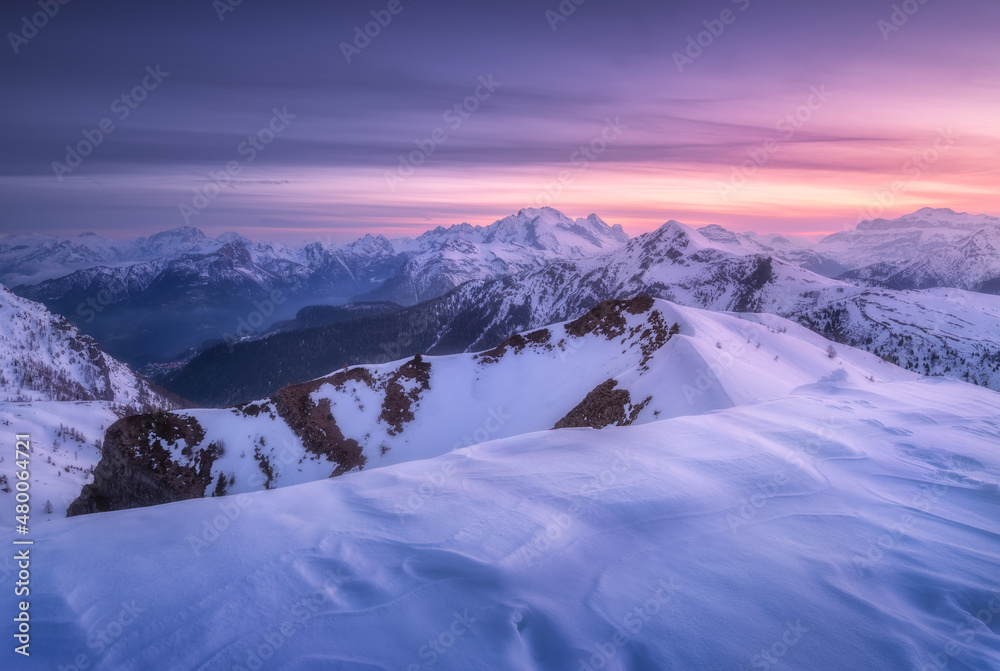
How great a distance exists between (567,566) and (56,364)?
19527cm

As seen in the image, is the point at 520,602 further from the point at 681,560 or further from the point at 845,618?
the point at 845,618

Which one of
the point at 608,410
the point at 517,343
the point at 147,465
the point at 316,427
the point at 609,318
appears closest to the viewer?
the point at 608,410

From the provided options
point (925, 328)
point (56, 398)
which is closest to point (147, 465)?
point (56, 398)

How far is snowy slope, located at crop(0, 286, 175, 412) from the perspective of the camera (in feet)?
398

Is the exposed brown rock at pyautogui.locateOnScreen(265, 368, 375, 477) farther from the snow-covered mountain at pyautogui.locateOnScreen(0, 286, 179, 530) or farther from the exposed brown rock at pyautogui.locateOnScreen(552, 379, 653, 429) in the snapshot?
the exposed brown rock at pyautogui.locateOnScreen(552, 379, 653, 429)

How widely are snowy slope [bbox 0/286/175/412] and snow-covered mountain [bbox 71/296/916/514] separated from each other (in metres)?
97.9

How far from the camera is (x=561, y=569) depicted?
5035 mm

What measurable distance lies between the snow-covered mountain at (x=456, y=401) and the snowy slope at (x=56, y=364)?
97.9m

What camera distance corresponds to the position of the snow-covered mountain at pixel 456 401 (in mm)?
26484

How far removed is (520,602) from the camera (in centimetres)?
457

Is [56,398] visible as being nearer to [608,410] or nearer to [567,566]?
[608,410]

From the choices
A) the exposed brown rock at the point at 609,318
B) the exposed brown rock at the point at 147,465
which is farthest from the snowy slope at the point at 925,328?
the exposed brown rock at the point at 147,465

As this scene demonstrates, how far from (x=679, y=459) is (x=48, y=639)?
27.1ft

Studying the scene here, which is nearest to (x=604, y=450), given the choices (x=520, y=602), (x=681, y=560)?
(x=681, y=560)
